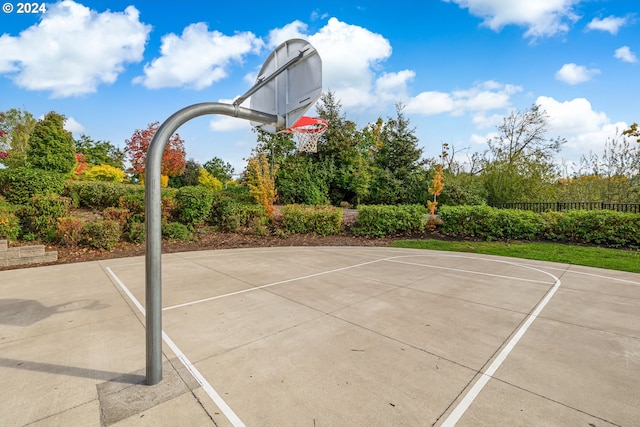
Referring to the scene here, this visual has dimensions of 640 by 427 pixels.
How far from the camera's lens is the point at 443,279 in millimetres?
5223

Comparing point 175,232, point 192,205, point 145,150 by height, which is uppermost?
point 145,150

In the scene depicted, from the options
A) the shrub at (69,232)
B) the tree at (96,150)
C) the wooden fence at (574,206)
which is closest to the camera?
the shrub at (69,232)

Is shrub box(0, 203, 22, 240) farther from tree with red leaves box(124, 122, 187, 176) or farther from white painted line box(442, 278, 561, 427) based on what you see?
tree with red leaves box(124, 122, 187, 176)

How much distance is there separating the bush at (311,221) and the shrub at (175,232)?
3.39 m

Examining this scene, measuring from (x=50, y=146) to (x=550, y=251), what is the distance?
1453 cm

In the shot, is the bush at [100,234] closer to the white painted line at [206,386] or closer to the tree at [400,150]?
the white painted line at [206,386]

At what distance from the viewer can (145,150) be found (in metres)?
20.9

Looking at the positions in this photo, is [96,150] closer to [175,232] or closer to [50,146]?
[50,146]

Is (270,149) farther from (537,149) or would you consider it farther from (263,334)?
(537,149)

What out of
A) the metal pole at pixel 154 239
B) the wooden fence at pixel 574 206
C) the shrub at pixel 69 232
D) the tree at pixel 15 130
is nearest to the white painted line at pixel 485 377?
the metal pole at pixel 154 239

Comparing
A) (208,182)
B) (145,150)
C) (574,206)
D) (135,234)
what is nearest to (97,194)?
(135,234)

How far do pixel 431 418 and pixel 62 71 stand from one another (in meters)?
11.4

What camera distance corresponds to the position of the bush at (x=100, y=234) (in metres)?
7.49

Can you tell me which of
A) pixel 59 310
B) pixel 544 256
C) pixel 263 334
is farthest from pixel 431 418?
pixel 544 256
